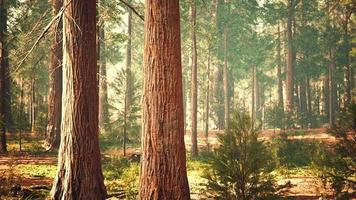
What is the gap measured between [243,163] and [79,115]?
338cm

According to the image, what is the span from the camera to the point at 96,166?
7.84 meters

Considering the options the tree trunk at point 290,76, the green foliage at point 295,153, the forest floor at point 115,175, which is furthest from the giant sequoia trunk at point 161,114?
the tree trunk at point 290,76

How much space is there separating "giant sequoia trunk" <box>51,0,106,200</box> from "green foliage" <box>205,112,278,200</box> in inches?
94.3

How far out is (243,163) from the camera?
7.19 m

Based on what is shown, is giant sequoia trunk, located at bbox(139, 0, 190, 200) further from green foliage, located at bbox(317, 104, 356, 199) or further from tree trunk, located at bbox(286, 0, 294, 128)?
tree trunk, located at bbox(286, 0, 294, 128)

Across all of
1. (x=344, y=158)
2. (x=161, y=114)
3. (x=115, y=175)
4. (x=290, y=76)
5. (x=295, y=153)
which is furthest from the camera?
(x=290, y=76)

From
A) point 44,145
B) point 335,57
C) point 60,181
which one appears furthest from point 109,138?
point 335,57

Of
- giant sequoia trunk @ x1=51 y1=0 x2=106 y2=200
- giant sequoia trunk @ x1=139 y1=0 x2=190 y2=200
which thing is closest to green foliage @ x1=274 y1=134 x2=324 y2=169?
giant sequoia trunk @ x1=51 y1=0 x2=106 y2=200

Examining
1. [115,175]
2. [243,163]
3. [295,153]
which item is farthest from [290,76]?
[243,163]

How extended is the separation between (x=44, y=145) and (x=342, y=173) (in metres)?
15.3

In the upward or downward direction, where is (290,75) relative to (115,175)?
upward

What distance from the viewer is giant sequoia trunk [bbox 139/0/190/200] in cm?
606

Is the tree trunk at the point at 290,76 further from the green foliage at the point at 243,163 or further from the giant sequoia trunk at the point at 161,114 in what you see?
the giant sequoia trunk at the point at 161,114

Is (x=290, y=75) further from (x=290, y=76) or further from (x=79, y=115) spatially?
(x=79, y=115)
